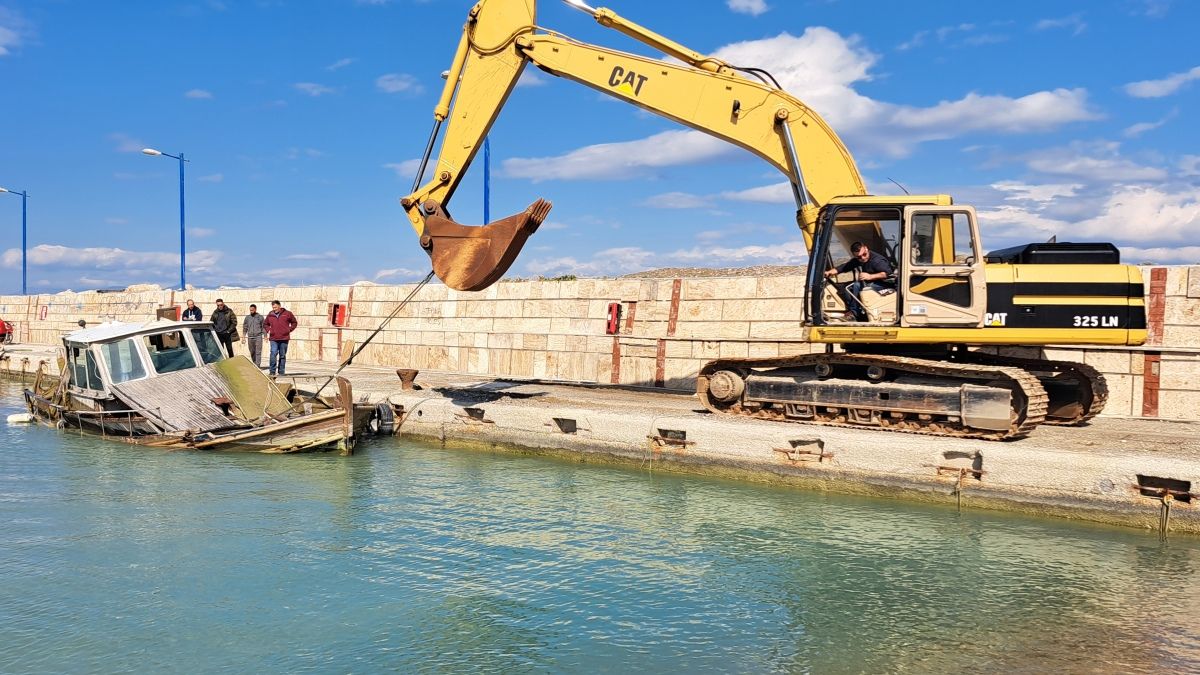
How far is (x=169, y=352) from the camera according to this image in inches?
561

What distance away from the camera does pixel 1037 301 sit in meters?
10.3

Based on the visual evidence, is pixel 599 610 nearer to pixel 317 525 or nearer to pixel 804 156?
pixel 317 525

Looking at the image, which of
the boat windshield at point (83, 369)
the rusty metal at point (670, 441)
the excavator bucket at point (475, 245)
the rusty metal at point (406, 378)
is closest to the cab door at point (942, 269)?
the rusty metal at point (670, 441)

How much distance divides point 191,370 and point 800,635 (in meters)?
10.9

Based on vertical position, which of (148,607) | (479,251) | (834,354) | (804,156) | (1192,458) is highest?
(804,156)

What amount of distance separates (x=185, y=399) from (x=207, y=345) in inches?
51.8

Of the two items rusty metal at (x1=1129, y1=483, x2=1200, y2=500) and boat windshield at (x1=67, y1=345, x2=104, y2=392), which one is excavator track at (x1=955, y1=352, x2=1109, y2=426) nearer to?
rusty metal at (x1=1129, y1=483, x2=1200, y2=500)

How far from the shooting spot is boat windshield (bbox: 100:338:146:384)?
13992mm

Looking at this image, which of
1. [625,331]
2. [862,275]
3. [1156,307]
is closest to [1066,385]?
[1156,307]

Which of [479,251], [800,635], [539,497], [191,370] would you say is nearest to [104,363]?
[191,370]

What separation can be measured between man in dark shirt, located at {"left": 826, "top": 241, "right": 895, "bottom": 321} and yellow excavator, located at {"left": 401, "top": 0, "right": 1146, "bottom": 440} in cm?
3

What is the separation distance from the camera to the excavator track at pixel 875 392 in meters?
10.2

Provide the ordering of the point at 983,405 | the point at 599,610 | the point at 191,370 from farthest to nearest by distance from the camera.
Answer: the point at 191,370, the point at 983,405, the point at 599,610

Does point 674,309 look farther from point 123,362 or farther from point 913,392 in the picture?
point 123,362
